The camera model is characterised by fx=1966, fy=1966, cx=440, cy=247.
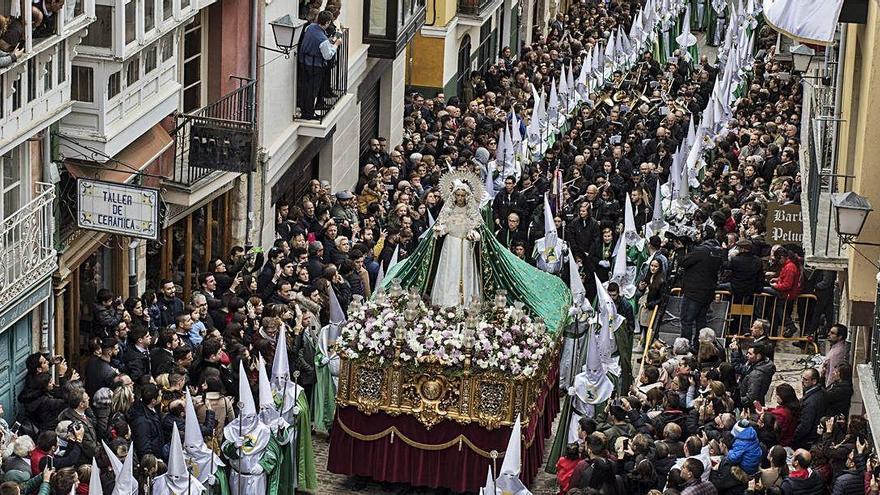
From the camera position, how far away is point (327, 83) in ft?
102

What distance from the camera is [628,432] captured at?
20688 millimetres

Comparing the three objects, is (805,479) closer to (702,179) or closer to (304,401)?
(304,401)

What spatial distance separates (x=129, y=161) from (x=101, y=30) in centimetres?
220

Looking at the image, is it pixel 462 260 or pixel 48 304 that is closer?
pixel 48 304

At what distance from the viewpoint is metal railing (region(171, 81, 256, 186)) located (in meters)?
25.8

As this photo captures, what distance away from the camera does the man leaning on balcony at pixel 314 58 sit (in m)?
30.2

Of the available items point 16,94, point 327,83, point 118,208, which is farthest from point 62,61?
point 327,83

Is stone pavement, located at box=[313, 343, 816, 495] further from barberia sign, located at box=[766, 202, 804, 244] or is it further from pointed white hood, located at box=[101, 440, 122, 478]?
pointed white hood, located at box=[101, 440, 122, 478]

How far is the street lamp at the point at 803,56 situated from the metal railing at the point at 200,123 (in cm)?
818

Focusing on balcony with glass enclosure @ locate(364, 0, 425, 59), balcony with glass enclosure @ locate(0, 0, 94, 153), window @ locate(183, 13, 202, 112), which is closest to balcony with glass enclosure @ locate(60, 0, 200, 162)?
balcony with glass enclosure @ locate(0, 0, 94, 153)

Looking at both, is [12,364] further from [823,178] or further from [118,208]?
[823,178]

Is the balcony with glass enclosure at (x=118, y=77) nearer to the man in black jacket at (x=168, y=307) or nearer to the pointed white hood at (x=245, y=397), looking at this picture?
the man in black jacket at (x=168, y=307)

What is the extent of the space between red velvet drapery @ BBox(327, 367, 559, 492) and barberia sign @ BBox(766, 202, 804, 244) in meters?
4.21

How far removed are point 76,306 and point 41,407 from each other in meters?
3.68
